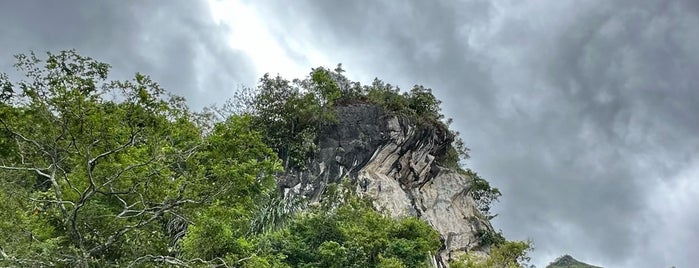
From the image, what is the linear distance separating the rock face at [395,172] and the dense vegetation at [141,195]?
7.42 metres

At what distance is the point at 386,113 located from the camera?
31516 mm

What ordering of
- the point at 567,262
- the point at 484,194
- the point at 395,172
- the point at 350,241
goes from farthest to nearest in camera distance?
the point at 567,262 → the point at 484,194 → the point at 395,172 → the point at 350,241

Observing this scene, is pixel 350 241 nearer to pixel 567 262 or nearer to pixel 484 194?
pixel 484 194

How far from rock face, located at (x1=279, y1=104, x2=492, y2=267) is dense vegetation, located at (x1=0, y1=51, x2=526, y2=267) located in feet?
24.3

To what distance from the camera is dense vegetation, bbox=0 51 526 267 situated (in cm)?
1120

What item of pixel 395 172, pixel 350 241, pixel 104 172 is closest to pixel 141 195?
pixel 104 172

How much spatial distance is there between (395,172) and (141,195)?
20.4 m

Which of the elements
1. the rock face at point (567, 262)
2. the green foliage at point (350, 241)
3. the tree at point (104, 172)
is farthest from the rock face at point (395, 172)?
the rock face at point (567, 262)

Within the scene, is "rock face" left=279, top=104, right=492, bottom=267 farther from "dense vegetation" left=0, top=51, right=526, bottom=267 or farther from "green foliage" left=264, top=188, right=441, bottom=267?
"dense vegetation" left=0, top=51, right=526, bottom=267

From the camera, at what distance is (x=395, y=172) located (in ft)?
103

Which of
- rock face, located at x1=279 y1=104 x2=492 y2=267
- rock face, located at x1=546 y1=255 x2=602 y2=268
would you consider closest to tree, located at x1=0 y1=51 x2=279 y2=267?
rock face, located at x1=279 y1=104 x2=492 y2=267

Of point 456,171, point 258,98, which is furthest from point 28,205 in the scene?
point 456,171

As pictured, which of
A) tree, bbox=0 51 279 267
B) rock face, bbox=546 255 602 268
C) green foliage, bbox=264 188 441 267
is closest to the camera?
tree, bbox=0 51 279 267

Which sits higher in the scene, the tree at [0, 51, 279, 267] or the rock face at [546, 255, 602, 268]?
the rock face at [546, 255, 602, 268]
